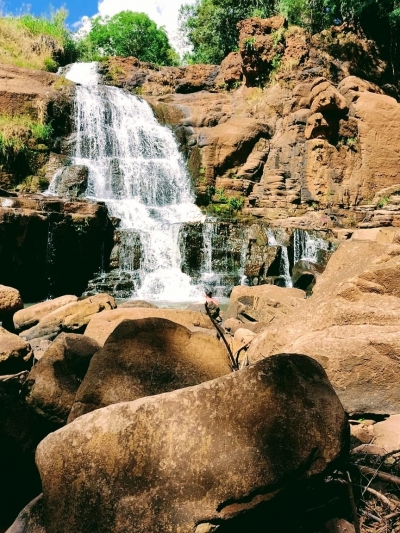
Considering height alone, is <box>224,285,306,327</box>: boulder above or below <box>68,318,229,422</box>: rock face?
below

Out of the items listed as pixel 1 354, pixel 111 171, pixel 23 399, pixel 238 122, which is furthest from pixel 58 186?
pixel 23 399

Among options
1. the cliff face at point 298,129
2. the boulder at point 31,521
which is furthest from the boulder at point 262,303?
the cliff face at point 298,129

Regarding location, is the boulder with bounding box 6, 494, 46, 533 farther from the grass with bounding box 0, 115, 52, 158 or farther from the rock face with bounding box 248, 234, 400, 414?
the grass with bounding box 0, 115, 52, 158

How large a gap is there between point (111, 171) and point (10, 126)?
3843 mm

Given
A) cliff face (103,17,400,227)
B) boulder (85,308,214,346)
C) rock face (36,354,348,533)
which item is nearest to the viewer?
rock face (36,354,348,533)

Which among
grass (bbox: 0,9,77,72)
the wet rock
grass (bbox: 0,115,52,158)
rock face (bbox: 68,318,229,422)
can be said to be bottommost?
rock face (bbox: 68,318,229,422)

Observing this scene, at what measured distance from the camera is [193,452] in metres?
1.61

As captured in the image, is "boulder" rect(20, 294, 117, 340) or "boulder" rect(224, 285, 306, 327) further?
"boulder" rect(224, 285, 306, 327)

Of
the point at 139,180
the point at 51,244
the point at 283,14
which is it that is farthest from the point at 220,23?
the point at 51,244

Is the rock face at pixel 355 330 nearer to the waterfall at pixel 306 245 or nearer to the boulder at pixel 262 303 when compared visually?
the boulder at pixel 262 303

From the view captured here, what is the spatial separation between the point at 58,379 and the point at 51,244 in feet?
29.2

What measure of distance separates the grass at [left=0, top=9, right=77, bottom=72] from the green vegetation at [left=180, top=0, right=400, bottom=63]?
9181 mm

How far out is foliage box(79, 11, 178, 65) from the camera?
38.4 metres

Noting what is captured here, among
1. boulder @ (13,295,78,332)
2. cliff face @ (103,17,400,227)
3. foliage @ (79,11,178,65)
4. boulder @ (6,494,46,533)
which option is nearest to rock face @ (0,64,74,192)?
Answer: cliff face @ (103,17,400,227)
